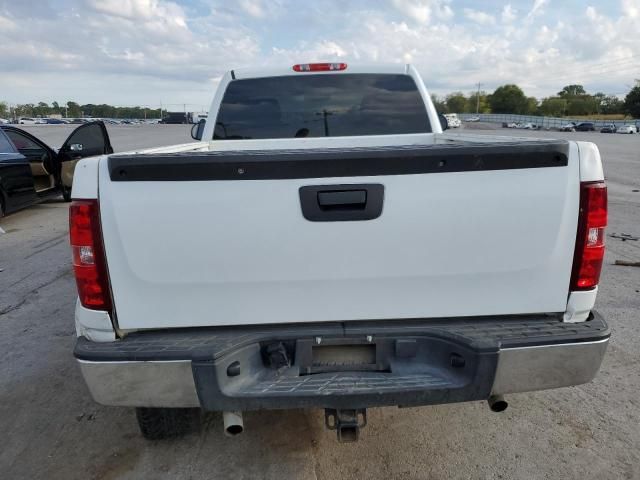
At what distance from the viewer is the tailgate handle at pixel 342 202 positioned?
6.76ft

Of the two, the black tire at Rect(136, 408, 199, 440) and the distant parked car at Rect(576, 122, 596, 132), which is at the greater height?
the black tire at Rect(136, 408, 199, 440)

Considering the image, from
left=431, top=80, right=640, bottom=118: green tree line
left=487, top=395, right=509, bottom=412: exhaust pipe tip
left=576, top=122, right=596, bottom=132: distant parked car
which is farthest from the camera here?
left=431, top=80, right=640, bottom=118: green tree line

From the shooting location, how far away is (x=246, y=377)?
2.13m

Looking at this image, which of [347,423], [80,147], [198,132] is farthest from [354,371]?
[80,147]

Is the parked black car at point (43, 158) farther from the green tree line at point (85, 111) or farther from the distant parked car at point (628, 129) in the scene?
the green tree line at point (85, 111)

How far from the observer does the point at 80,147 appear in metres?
9.83

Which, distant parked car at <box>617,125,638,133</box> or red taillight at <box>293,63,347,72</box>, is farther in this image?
distant parked car at <box>617,125,638,133</box>

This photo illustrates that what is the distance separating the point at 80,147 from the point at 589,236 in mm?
9909

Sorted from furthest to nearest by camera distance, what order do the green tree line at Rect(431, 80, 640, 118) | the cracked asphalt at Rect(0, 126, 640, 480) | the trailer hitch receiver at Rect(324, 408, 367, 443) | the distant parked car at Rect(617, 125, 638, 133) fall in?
1. the green tree line at Rect(431, 80, 640, 118)
2. the distant parked car at Rect(617, 125, 638, 133)
3. the cracked asphalt at Rect(0, 126, 640, 480)
4. the trailer hitch receiver at Rect(324, 408, 367, 443)

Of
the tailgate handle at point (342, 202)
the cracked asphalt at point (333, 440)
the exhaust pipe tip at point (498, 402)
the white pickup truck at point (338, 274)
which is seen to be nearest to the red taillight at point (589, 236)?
the white pickup truck at point (338, 274)

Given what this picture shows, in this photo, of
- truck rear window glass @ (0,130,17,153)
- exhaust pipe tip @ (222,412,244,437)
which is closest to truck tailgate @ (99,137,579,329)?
exhaust pipe tip @ (222,412,244,437)

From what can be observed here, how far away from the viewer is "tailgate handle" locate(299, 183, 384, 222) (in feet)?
6.76

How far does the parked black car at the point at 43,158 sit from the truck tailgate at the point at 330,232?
25.6 feet

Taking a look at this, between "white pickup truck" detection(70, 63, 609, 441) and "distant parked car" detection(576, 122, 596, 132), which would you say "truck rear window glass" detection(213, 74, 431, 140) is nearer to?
"white pickup truck" detection(70, 63, 609, 441)
